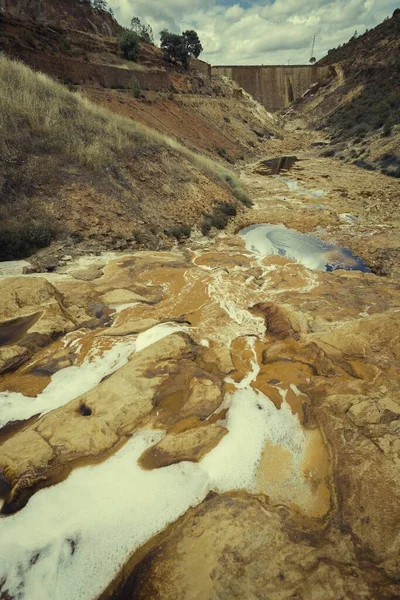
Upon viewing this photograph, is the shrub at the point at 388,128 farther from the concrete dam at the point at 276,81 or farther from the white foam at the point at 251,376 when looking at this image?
the concrete dam at the point at 276,81

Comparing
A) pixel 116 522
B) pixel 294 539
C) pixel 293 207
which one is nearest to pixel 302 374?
pixel 294 539

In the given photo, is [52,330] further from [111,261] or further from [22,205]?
[22,205]

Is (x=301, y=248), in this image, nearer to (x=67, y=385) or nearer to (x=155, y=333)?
(x=155, y=333)

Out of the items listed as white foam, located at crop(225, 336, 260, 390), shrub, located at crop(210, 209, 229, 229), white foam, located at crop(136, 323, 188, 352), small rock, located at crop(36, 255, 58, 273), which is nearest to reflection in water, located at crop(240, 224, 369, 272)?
shrub, located at crop(210, 209, 229, 229)

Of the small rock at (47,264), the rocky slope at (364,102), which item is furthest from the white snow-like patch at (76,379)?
the rocky slope at (364,102)

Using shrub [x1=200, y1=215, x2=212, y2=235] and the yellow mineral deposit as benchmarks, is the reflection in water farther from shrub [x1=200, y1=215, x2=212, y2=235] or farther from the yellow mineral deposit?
the yellow mineral deposit

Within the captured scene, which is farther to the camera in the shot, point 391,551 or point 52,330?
point 52,330
